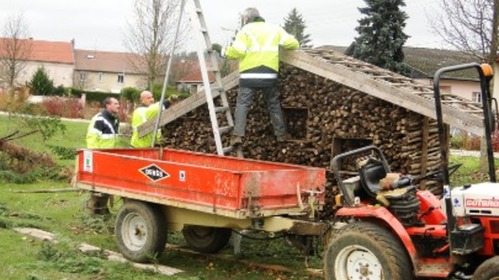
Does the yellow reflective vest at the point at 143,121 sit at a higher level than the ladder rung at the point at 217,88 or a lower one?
lower

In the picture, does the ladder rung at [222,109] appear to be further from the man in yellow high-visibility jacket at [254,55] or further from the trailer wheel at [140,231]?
the trailer wheel at [140,231]

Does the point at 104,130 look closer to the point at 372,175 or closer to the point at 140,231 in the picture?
the point at 140,231

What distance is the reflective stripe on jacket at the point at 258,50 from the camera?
10570 mm

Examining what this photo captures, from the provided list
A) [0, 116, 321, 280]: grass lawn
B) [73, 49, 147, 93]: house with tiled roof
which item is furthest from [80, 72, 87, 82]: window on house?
[0, 116, 321, 280]: grass lawn

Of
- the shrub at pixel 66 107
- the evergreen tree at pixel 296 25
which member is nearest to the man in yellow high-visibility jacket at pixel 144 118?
the shrub at pixel 66 107

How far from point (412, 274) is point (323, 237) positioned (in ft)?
4.38

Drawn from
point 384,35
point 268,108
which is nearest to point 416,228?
point 268,108

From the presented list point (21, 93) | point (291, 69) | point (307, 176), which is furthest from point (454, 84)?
point (307, 176)

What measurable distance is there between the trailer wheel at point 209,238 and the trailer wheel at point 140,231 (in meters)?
0.98

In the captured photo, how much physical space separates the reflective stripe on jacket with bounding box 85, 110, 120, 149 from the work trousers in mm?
1963

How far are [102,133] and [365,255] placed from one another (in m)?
5.76

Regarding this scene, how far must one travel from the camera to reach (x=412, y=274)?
672cm

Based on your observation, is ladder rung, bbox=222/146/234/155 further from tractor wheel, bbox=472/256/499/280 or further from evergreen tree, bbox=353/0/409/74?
evergreen tree, bbox=353/0/409/74

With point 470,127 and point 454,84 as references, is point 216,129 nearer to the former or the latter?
point 470,127
